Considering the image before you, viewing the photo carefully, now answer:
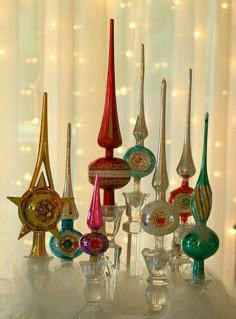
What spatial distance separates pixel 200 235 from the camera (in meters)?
0.83

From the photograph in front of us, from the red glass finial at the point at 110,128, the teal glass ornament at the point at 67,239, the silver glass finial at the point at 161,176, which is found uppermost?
the red glass finial at the point at 110,128

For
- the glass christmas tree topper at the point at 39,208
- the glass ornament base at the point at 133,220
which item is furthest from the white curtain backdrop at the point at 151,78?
the glass christmas tree topper at the point at 39,208

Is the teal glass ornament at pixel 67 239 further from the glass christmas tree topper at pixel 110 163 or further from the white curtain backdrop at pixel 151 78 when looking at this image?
the white curtain backdrop at pixel 151 78

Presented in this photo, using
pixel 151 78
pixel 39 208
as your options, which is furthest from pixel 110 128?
pixel 151 78

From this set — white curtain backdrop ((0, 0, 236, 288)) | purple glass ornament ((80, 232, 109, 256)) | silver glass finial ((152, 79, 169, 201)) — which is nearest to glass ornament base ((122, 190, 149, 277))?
silver glass finial ((152, 79, 169, 201))

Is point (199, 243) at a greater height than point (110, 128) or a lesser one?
lesser

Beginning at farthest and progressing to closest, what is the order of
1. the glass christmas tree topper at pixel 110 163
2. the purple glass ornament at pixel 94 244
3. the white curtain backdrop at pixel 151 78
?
1. the white curtain backdrop at pixel 151 78
2. the glass christmas tree topper at pixel 110 163
3. the purple glass ornament at pixel 94 244

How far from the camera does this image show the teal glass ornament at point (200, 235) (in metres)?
0.82

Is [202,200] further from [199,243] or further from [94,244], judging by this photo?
[94,244]

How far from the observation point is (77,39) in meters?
1.49

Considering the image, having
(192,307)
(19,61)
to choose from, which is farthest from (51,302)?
(19,61)

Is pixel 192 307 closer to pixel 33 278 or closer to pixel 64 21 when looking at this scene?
pixel 33 278

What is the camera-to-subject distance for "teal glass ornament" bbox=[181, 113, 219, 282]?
2.70 feet

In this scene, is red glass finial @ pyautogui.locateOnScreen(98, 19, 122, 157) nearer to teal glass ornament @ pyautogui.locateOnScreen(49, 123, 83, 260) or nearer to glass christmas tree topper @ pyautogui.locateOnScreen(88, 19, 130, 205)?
glass christmas tree topper @ pyautogui.locateOnScreen(88, 19, 130, 205)
